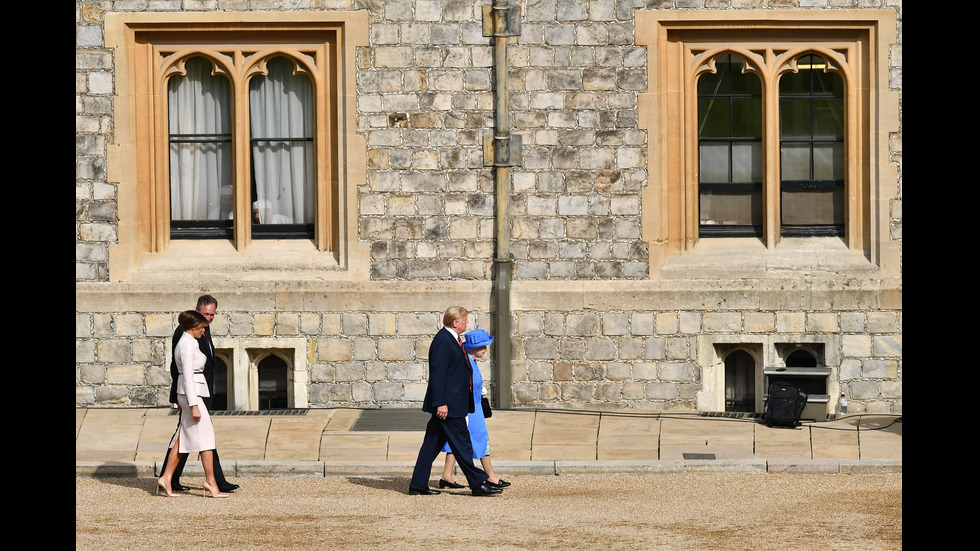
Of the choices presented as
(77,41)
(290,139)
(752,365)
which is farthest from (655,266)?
(77,41)

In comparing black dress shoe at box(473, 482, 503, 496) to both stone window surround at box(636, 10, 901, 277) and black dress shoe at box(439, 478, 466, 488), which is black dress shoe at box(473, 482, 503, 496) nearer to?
black dress shoe at box(439, 478, 466, 488)

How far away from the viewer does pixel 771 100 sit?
48.2ft

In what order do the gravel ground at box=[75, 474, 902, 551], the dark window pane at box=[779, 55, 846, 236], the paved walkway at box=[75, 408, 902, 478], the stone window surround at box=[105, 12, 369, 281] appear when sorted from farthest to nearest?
the dark window pane at box=[779, 55, 846, 236] → the stone window surround at box=[105, 12, 369, 281] → the paved walkway at box=[75, 408, 902, 478] → the gravel ground at box=[75, 474, 902, 551]

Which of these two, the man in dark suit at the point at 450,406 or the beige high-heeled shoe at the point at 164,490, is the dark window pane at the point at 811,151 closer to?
the man in dark suit at the point at 450,406

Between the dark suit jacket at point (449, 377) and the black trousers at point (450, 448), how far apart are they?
9cm

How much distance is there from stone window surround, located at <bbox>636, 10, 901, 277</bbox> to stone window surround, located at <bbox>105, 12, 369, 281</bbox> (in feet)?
9.92

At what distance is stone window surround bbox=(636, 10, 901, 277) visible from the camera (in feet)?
47.4

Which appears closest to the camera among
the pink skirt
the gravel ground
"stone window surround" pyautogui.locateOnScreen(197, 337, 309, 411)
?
the gravel ground

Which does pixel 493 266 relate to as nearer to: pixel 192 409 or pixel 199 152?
pixel 199 152

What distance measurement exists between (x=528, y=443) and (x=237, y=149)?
4.60m

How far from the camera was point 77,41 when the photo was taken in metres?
14.5

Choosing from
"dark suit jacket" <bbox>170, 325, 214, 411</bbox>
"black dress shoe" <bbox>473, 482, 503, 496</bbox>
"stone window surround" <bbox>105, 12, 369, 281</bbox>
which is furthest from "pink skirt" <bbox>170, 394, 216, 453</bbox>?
"stone window surround" <bbox>105, 12, 369, 281</bbox>

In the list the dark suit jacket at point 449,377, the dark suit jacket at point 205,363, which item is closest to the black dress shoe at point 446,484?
the dark suit jacket at point 449,377

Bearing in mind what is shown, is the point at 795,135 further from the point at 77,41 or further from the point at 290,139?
the point at 77,41
